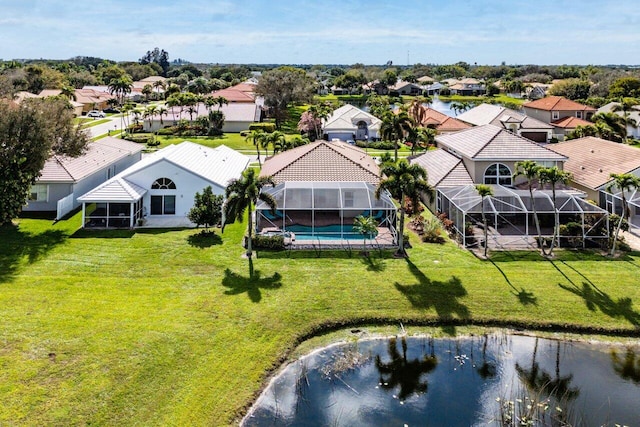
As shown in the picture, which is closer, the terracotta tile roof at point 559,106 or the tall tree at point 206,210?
→ the tall tree at point 206,210

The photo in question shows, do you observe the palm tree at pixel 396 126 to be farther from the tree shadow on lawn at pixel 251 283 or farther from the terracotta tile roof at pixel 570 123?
the terracotta tile roof at pixel 570 123

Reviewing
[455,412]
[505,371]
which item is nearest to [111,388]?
[455,412]

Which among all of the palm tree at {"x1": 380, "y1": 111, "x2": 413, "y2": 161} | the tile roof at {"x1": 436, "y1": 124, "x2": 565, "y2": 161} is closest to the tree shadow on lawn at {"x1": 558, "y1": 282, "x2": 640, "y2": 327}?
the tile roof at {"x1": 436, "y1": 124, "x2": 565, "y2": 161}

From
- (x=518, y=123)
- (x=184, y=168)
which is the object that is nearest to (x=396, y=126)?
(x=518, y=123)

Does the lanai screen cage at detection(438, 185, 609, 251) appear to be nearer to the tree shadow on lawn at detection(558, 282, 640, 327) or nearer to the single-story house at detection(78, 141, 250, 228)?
the tree shadow on lawn at detection(558, 282, 640, 327)

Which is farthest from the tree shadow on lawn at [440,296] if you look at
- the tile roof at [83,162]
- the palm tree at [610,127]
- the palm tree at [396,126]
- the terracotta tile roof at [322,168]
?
the palm tree at [610,127]

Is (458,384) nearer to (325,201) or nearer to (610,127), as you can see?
(325,201)

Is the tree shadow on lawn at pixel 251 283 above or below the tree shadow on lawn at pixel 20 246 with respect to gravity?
below
